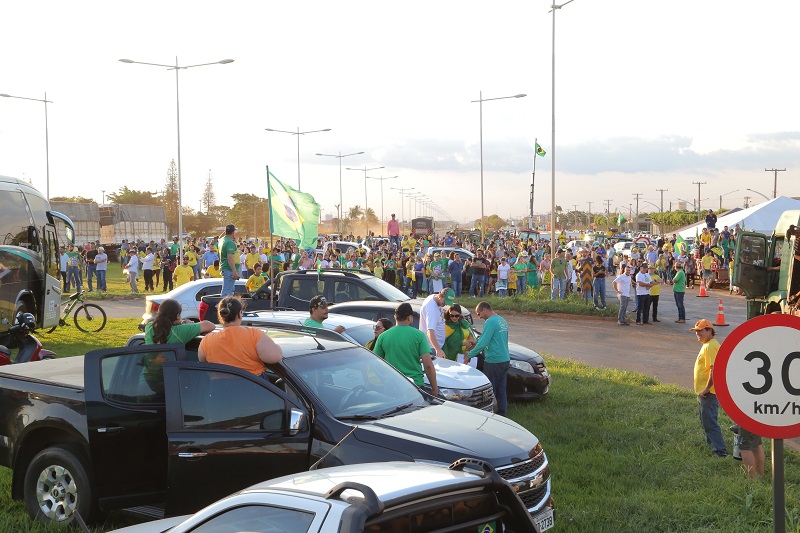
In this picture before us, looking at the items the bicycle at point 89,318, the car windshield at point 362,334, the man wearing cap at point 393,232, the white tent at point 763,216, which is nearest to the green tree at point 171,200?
the man wearing cap at point 393,232

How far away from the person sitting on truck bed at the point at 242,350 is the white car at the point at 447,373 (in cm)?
216

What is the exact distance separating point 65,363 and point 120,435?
2.15 metres

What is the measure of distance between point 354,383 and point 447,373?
11.1 feet

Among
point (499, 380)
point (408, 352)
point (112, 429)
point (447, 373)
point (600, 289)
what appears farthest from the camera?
point (600, 289)

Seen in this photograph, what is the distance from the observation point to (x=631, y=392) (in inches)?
468

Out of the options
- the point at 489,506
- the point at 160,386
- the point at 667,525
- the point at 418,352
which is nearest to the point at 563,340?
the point at 418,352

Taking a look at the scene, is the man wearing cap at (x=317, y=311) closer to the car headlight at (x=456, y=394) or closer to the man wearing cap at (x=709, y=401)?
the car headlight at (x=456, y=394)

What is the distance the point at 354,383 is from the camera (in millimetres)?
6617

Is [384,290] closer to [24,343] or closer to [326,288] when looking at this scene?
[326,288]

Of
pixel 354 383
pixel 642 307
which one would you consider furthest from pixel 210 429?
pixel 642 307

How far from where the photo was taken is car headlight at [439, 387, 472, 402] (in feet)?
30.5

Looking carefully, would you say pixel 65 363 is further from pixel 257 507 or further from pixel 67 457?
pixel 257 507

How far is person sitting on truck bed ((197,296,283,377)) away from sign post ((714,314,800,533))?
3.60 m

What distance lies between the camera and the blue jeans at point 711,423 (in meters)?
8.55
